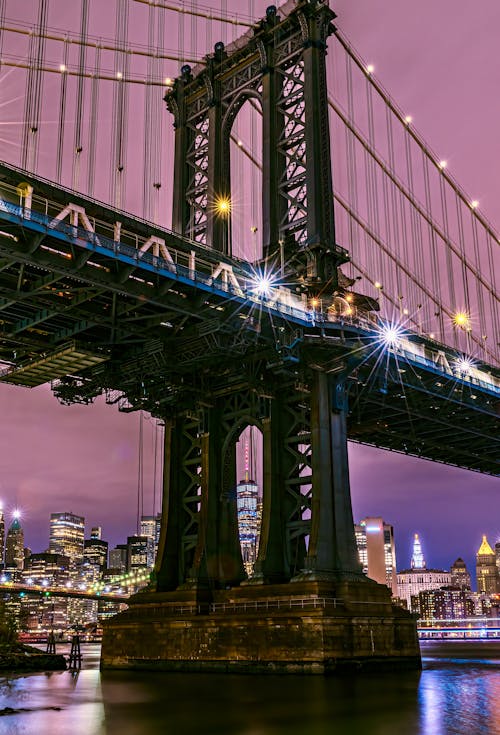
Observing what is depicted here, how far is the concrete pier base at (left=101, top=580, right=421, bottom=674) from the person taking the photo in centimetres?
4334

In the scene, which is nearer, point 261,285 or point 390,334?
point 261,285

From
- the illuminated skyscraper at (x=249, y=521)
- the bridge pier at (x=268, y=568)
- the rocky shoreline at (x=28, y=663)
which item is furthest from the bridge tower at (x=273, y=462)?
the illuminated skyscraper at (x=249, y=521)

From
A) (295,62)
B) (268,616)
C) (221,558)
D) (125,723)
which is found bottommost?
(125,723)

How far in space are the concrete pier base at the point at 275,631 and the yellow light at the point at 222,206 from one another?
87.7 ft

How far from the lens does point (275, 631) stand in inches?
1752

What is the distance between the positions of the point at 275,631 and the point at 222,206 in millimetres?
30876

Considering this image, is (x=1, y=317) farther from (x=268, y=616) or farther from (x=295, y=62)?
(x=295, y=62)

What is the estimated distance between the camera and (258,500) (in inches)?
6604

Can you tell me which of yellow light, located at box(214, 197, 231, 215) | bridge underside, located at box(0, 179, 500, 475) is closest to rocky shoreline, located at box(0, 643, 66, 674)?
bridge underside, located at box(0, 179, 500, 475)

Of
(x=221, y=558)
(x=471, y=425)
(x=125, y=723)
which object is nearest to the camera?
(x=125, y=723)

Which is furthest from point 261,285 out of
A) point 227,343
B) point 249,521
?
point 249,521

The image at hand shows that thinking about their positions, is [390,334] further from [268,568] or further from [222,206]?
[268,568]

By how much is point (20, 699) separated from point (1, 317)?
859 inches

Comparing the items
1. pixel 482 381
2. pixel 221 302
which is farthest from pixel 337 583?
pixel 482 381
